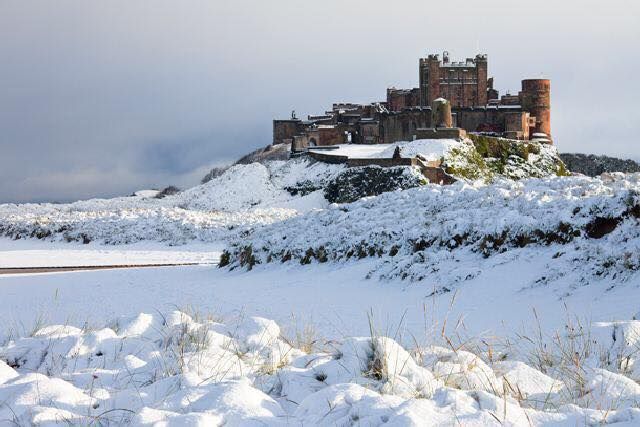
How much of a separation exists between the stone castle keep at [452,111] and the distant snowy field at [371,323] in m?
51.4

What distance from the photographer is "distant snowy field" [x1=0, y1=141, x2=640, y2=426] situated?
4066 millimetres

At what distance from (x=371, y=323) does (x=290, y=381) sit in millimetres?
2212

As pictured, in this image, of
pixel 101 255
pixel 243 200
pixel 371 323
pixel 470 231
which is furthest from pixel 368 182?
pixel 371 323

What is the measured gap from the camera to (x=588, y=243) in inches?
376

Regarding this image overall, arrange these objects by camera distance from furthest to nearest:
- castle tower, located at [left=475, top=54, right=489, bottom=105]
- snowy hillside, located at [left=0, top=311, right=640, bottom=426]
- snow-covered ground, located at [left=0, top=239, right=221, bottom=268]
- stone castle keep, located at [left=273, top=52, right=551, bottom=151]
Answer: castle tower, located at [left=475, top=54, right=489, bottom=105] < stone castle keep, located at [left=273, top=52, right=551, bottom=151] < snow-covered ground, located at [left=0, top=239, right=221, bottom=268] < snowy hillside, located at [left=0, top=311, right=640, bottom=426]

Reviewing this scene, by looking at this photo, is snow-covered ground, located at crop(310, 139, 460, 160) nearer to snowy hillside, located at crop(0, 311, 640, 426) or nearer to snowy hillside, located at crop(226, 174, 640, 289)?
snowy hillside, located at crop(226, 174, 640, 289)

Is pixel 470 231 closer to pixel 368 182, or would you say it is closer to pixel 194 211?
pixel 194 211

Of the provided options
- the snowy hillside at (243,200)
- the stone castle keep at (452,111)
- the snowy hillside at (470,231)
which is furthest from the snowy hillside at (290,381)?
the stone castle keep at (452,111)

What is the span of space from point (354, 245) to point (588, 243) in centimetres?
505

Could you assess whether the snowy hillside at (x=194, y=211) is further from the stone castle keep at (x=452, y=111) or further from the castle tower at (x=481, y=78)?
the castle tower at (x=481, y=78)

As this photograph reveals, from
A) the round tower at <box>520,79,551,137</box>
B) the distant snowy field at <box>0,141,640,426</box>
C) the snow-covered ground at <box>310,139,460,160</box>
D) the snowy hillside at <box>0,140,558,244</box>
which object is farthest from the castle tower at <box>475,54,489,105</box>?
the distant snowy field at <box>0,141,640,426</box>

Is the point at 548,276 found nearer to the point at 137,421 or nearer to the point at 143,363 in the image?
the point at 143,363

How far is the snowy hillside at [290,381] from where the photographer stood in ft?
12.5

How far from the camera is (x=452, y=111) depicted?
71.6 m
